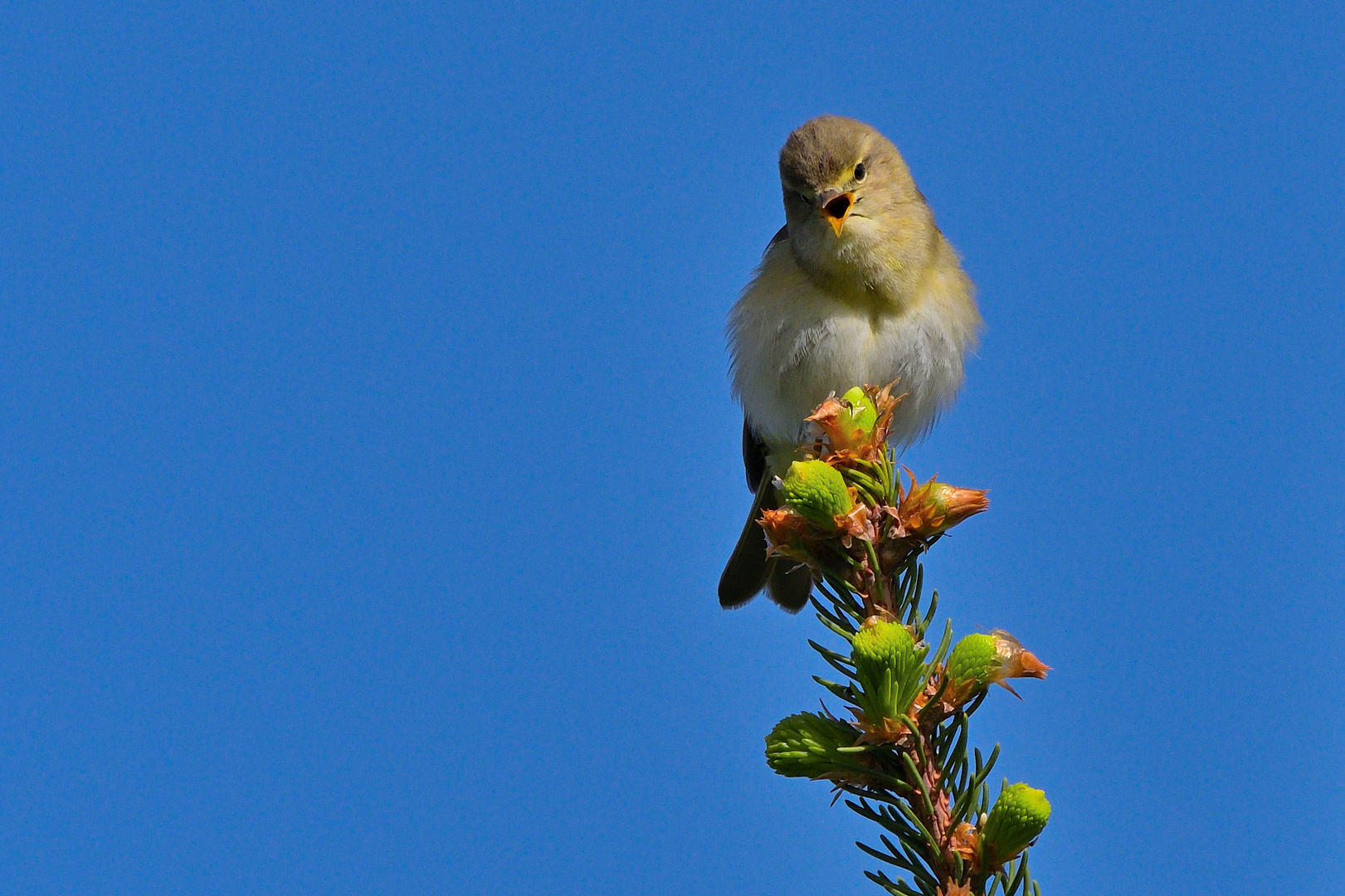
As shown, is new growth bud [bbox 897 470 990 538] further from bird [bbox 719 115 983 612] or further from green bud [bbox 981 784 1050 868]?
bird [bbox 719 115 983 612]

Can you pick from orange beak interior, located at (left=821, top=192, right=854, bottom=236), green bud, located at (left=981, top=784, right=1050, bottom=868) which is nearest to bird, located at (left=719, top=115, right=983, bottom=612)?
orange beak interior, located at (left=821, top=192, right=854, bottom=236)

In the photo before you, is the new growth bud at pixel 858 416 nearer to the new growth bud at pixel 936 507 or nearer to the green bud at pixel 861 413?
the green bud at pixel 861 413

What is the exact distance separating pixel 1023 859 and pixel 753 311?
3943 millimetres

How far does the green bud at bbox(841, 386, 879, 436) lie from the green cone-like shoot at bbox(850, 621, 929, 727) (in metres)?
0.96

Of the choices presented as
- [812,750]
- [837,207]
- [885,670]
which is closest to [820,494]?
[885,670]

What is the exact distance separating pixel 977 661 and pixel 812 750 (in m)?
0.39

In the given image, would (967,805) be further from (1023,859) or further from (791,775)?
(791,775)

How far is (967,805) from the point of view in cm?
253

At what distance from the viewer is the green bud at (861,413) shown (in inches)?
136

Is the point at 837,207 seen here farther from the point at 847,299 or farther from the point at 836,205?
the point at 847,299

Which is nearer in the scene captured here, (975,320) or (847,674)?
(847,674)

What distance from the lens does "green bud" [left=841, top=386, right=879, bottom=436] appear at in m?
3.46

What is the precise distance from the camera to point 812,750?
2.60 m

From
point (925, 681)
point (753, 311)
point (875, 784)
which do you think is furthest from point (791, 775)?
point (753, 311)
